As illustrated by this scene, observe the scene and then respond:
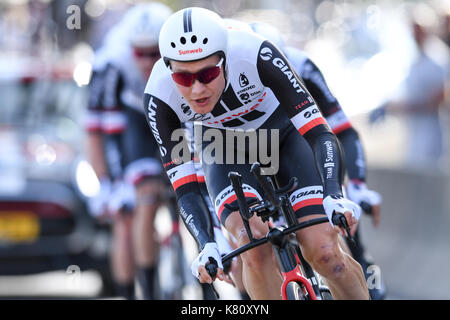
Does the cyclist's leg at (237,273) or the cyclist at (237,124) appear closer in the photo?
the cyclist at (237,124)

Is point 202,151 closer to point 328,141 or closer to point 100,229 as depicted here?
point 328,141

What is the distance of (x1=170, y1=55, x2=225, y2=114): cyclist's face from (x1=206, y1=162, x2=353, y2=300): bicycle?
41cm

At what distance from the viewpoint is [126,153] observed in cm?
761

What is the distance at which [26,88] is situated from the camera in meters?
9.02

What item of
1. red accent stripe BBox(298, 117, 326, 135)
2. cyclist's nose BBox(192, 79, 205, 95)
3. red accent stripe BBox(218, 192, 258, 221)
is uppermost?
cyclist's nose BBox(192, 79, 205, 95)

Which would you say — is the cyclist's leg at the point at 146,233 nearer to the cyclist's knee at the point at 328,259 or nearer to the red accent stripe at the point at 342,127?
the red accent stripe at the point at 342,127

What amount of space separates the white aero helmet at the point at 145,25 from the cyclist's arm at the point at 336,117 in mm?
1611

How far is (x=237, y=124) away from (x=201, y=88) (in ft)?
2.31

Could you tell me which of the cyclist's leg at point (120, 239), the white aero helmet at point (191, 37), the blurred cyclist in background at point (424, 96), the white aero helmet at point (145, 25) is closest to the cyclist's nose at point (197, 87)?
the white aero helmet at point (191, 37)

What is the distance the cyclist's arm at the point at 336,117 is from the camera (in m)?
5.60

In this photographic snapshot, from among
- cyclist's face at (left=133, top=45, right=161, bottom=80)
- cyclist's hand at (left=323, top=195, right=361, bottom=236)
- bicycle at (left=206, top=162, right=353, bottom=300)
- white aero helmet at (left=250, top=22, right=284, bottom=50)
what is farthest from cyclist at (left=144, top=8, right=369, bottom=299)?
cyclist's face at (left=133, top=45, right=161, bottom=80)

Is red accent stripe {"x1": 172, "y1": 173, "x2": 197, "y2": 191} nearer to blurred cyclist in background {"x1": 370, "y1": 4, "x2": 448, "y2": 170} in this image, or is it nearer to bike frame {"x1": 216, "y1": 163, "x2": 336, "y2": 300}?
bike frame {"x1": 216, "y1": 163, "x2": 336, "y2": 300}

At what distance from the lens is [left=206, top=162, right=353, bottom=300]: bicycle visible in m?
4.16

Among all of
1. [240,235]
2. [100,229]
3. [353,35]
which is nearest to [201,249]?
[240,235]
